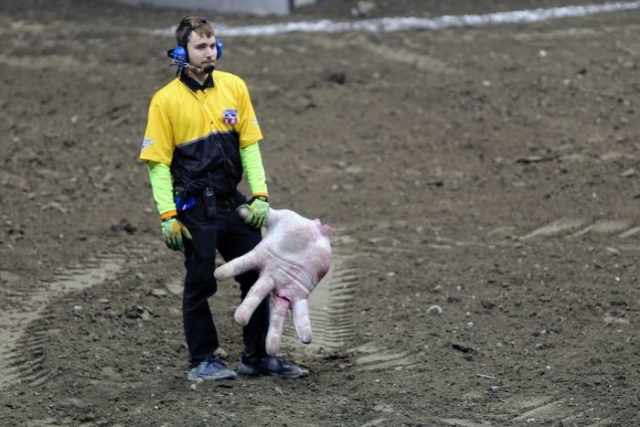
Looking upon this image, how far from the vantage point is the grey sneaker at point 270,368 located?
685 centimetres

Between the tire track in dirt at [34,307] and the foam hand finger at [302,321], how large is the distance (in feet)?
5.18

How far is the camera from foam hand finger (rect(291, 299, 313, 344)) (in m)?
6.23

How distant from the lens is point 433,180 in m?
10.6

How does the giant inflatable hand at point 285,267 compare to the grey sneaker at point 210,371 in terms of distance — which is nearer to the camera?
the giant inflatable hand at point 285,267

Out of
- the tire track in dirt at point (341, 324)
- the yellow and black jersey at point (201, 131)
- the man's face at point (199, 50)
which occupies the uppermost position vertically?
the man's face at point (199, 50)

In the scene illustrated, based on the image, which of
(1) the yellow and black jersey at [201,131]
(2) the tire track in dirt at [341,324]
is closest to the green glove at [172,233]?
(1) the yellow and black jersey at [201,131]

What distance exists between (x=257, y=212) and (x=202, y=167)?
39 cm

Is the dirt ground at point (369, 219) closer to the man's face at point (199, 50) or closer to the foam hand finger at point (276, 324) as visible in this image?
the foam hand finger at point (276, 324)

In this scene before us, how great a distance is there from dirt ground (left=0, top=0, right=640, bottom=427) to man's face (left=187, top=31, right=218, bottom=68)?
1.83m

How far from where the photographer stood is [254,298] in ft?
20.7

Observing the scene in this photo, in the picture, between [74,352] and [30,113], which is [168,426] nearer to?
[74,352]

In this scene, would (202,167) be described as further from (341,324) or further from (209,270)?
(341,324)

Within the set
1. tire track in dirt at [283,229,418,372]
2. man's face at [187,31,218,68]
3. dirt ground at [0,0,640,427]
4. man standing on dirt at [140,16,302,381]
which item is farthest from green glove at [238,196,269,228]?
tire track in dirt at [283,229,418,372]

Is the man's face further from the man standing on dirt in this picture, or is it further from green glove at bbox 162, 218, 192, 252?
green glove at bbox 162, 218, 192, 252
